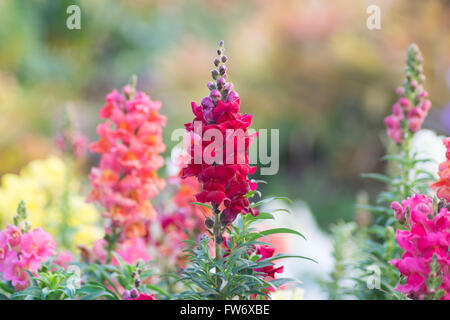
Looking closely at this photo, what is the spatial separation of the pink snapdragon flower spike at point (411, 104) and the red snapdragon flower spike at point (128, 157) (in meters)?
0.61

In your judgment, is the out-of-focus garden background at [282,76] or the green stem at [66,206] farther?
the out-of-focus garden background at [282,76]

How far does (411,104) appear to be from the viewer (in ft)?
4.35

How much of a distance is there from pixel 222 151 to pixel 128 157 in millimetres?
454

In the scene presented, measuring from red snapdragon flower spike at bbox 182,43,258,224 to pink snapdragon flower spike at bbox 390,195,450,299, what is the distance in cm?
28

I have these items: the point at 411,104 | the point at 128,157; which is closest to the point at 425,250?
the point at 411,104

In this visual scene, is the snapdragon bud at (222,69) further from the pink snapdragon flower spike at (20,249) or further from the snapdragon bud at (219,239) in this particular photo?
the pink snapdragon flower spike at (20,249)

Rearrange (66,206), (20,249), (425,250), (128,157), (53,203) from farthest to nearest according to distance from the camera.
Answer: (53,203) → (66,206) → (128,157) → (20,249) → (425,250)

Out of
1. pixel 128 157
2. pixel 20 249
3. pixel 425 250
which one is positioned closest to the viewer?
pixel 425 250

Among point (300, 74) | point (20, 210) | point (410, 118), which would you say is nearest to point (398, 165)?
point (410, 118)

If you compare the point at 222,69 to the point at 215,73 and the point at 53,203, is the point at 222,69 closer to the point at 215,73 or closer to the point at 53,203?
the point at 215,73

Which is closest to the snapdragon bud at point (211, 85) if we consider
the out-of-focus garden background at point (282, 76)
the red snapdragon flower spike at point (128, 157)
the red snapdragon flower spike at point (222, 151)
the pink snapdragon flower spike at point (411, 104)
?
the red snapdragon flower spike at point (222, 151)

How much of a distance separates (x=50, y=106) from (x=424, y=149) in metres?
4.69

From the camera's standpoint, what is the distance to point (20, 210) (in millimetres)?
1040

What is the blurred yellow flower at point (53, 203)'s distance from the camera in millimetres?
1853
